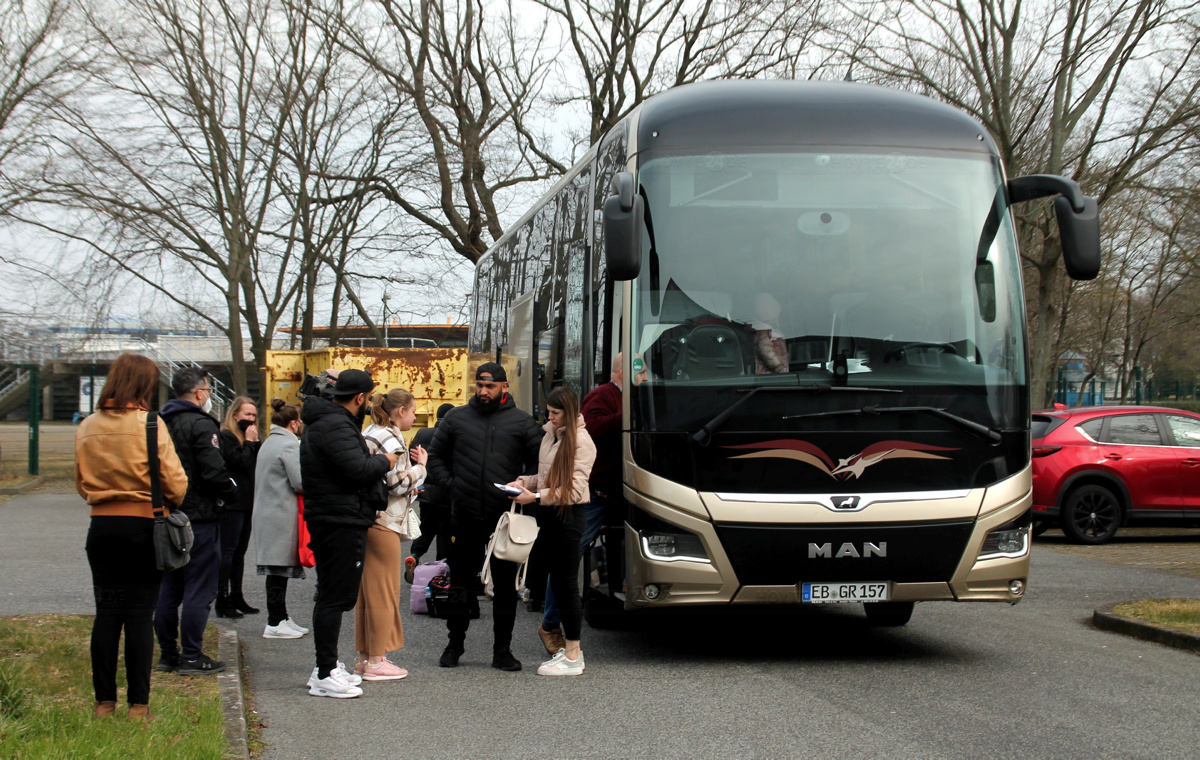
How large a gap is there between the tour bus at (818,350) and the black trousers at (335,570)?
5.38ft

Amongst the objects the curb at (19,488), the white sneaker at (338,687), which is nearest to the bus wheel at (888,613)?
the white sneaker at (338,687)

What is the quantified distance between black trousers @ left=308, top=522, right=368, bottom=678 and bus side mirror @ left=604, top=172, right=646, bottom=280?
2031 millimetres

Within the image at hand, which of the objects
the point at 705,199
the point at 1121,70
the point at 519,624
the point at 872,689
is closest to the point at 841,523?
the point at 872,689

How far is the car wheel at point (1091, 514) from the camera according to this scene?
14.4 m

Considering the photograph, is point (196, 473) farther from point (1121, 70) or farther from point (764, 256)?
point (1121, 70)

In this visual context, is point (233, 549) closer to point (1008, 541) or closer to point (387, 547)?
point (387, 547)

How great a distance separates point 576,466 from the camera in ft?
23.2

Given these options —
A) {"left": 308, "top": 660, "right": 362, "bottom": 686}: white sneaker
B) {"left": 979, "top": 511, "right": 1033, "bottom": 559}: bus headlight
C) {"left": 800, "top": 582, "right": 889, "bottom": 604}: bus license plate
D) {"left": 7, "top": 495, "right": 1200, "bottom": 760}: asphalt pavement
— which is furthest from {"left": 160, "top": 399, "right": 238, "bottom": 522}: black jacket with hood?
{"left": 979, "top": 511, "right": 1033, "bottom": 559}: bus headlight

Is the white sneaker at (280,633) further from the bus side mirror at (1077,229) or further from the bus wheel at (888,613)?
the bus side mirror at (1077,229)

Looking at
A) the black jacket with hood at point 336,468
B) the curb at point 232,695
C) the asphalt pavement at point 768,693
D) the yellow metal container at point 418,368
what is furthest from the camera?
the yellow metal container at point 418,368

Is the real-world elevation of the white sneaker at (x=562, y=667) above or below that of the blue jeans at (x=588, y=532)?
below

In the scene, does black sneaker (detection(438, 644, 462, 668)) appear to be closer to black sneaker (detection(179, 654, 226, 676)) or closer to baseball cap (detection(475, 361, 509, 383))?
black sneaker (detection(179, 654, 226, 676))

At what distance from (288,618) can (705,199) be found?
4.14 meters

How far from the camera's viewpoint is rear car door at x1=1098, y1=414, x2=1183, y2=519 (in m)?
14.2
